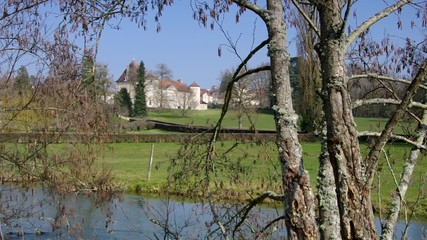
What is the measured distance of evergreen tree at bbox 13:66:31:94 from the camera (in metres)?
7.26

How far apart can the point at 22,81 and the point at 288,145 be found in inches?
219

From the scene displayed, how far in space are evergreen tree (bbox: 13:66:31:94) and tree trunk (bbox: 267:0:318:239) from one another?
4.91m

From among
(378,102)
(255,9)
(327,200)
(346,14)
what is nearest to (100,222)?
(378,102)

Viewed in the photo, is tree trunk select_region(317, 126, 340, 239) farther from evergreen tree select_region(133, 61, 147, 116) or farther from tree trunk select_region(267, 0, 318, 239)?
evergreen tree select_region(133, 61, 147, 116)

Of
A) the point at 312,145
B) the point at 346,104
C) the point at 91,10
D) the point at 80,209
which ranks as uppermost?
the point at 91,10

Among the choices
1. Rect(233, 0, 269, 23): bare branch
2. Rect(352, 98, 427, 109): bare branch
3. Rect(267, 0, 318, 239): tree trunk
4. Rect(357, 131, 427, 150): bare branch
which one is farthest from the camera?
Rect(357, 131, 427, 150): bare branch

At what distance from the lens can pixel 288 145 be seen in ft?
9.57

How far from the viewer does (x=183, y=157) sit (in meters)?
5.17

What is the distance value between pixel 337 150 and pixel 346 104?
26 centimetres

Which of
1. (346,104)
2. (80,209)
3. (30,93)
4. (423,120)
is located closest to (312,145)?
(80,209)

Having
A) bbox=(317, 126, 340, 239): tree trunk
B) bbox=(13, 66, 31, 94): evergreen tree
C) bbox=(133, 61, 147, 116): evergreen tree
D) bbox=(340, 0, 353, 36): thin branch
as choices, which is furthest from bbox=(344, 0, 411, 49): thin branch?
bbox=(133, 61, 147, 116): evergreen tree

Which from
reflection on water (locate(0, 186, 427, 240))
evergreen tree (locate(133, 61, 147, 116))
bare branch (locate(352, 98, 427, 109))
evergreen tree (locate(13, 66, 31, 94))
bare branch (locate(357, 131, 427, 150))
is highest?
evergreen tree (locate(133, 61, 147, 116))

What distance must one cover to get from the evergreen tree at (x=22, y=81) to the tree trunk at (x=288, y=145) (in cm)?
491

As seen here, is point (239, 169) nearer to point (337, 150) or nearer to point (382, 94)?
point (382, 94)
